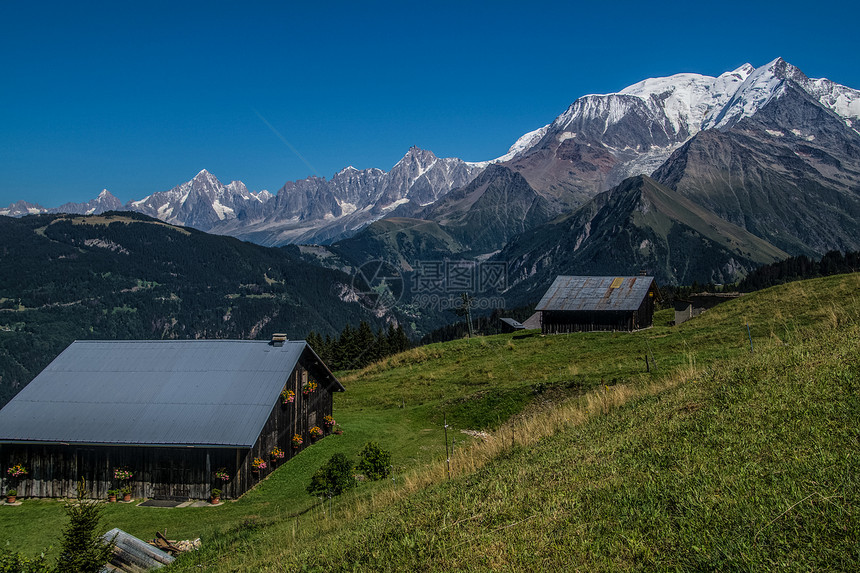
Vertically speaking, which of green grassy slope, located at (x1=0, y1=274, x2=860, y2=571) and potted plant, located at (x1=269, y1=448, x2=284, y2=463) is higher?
green grassy slope, located at (x1=0, y1=274, x2=860, y2=571)

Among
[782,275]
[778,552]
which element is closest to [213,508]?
[778,552]

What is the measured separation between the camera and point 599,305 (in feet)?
194

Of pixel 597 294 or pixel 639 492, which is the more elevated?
pixel 597 294

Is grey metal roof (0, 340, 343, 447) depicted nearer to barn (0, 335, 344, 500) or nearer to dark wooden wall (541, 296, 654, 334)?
barn (0, 335, 344, 500)

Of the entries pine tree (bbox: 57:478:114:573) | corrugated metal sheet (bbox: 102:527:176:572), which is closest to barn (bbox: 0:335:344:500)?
corrugated metal sheet (bbox: 102:527:176:572)

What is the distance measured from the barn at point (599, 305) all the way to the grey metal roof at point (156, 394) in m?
37.6

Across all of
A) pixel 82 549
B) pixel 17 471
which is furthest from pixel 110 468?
pixel 82 549

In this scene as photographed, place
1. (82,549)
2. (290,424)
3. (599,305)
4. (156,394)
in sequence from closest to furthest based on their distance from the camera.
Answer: (82,549) < (156,394) < (290,424) < (599,305)

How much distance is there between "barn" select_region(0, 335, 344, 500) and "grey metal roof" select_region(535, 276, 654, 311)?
38.6 m

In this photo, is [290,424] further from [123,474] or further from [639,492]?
[639,492]

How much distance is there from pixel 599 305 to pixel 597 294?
2010 mm

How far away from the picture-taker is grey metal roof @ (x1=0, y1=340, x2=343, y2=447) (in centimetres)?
2425

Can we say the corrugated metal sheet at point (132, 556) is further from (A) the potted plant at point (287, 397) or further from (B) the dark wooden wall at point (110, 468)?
(A) the potted plant at point (287, 397)

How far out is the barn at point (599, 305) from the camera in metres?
57.9
